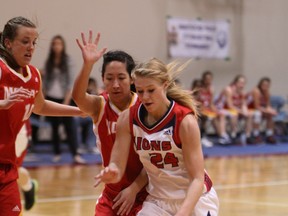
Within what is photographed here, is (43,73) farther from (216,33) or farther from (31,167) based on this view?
(216,33)

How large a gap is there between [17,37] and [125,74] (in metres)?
0.65

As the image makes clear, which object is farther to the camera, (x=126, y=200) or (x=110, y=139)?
(x=110, y=139)

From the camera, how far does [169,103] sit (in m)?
3.65

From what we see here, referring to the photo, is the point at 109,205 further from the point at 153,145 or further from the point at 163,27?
the point at 163,27

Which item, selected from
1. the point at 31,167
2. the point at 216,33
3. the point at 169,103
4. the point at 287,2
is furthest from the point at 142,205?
the point at 287,2

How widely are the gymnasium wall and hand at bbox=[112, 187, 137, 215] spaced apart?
25.7ft

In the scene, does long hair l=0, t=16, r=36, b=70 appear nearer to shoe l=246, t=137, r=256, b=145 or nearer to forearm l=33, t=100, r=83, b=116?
forearm l=33, t=100, r=83, b=116

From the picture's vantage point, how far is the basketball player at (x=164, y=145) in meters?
3.49

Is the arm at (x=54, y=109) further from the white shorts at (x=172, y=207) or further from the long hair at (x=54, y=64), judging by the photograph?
the long hair at (x=54, y=64)

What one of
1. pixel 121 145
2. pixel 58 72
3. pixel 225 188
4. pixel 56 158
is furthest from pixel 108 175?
pixel 56 158

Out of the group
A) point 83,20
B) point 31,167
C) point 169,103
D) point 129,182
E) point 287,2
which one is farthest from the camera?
point 287,2

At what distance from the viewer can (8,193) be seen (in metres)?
A: 3.80

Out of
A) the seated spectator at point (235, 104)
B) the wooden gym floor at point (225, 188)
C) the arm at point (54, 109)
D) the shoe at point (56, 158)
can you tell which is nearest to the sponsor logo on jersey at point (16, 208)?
the arm at point (54, 109)

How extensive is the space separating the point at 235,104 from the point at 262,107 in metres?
0.78
